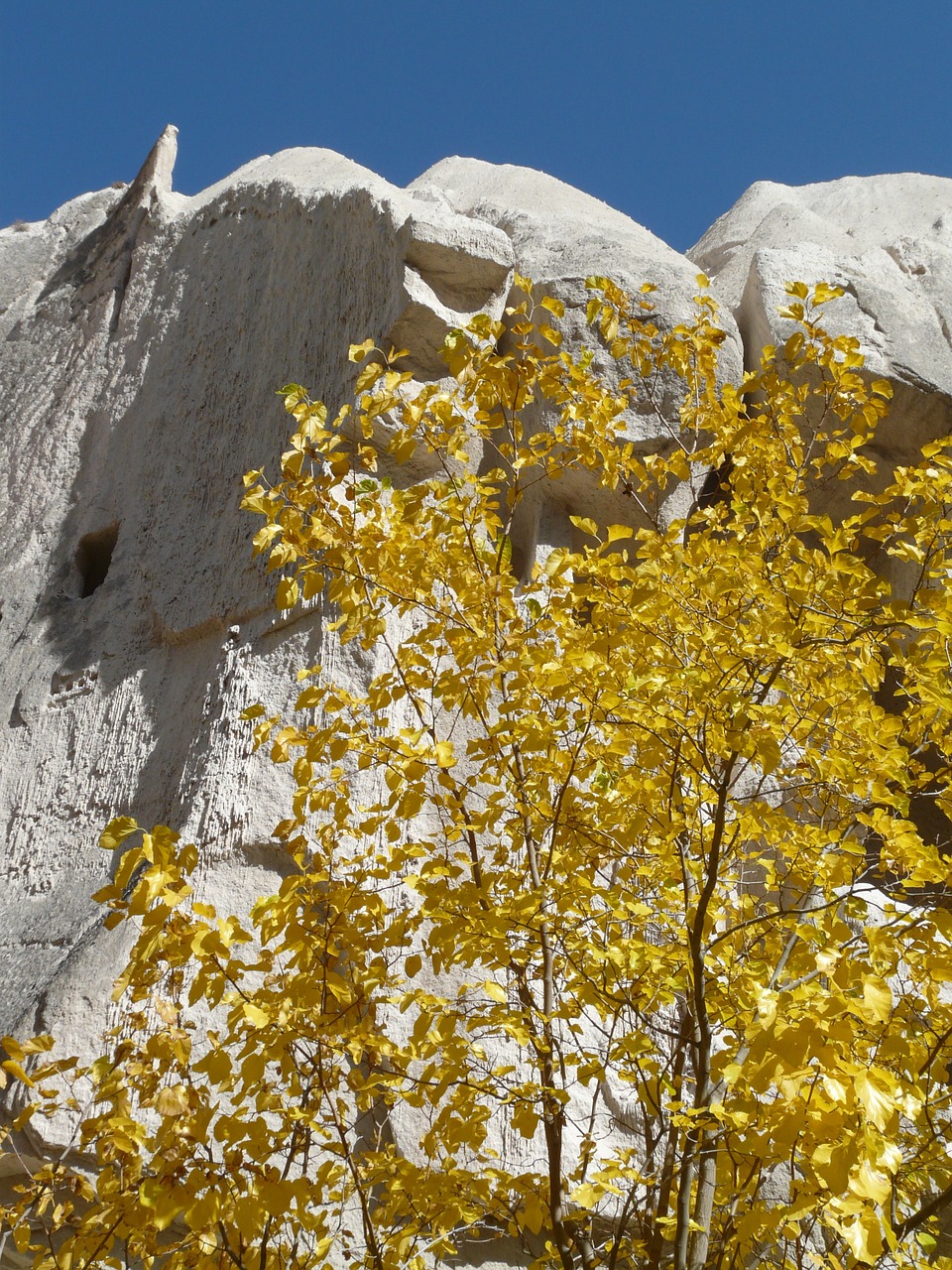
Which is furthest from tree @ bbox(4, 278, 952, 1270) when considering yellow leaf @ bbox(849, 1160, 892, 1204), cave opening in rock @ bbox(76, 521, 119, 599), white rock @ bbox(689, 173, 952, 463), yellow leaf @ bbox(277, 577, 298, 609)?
cave opening in rock @ bbox(76, 521, 119, 599)

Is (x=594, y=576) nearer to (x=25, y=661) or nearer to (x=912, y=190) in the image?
(x=25, y=661)

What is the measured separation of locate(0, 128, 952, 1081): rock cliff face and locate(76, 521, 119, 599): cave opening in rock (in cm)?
2

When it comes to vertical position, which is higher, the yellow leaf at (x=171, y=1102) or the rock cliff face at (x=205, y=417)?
the rock cliff face at (x=205, y=417)

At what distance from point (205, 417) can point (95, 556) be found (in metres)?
1.08

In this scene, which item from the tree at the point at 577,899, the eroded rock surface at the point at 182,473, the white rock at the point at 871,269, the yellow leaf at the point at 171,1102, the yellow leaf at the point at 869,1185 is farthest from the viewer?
the white rock at the point at 871,269

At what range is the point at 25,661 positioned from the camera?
17.7 ft

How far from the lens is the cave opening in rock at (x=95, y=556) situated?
5.77 meters

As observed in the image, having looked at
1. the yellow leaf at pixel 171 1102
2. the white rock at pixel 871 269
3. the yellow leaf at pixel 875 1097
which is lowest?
the yellow leaf at pixel 171 1102

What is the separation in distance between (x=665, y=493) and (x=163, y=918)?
13.5ft

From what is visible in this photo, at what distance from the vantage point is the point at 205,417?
555 cm

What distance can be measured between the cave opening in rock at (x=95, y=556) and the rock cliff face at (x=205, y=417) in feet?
0.06

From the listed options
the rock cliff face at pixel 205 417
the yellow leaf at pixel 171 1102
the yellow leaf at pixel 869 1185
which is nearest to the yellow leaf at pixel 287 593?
→ the yellow leaf at pixel 171 1102

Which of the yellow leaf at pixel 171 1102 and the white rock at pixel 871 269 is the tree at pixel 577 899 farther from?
the white rock at pixel 871 269

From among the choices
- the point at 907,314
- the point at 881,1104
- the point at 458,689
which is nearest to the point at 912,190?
the point at 907,314
